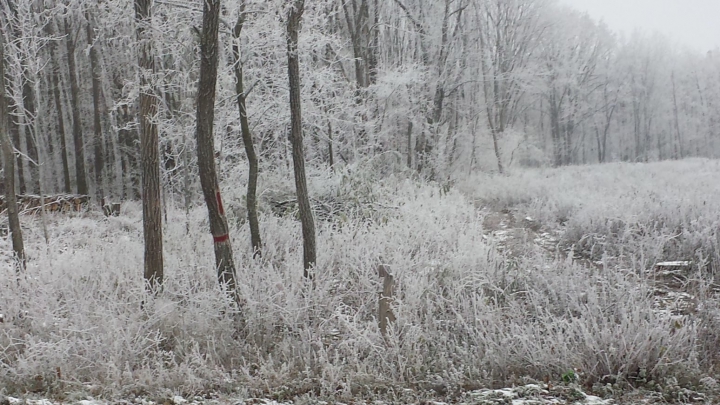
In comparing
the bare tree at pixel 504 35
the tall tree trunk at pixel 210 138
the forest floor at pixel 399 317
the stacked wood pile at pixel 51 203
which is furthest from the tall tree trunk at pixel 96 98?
the bare tree at pixel 504 35

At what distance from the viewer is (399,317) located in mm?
4652

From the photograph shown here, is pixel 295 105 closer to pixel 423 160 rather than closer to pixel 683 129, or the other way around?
pixel 423 160

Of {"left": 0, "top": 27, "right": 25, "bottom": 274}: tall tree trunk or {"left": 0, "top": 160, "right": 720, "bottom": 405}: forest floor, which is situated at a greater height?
{"left": 0, "top": 27, "right": 25, "bottom": 274}: tall tree trunk

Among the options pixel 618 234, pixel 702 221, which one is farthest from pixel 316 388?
pixel 702 221

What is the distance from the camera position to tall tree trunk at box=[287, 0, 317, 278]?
18.9 feet

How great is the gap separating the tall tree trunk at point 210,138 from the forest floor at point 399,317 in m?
0.46

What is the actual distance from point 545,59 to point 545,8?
15.4ft

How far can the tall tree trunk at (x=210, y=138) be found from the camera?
16.3 ft

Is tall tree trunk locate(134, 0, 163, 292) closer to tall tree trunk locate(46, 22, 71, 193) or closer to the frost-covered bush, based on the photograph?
the frost-covered bush

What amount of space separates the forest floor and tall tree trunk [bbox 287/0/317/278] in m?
0.50

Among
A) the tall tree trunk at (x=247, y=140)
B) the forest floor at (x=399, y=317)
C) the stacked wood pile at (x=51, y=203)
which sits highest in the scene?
the tall tree trunk at (x=247, y=140)

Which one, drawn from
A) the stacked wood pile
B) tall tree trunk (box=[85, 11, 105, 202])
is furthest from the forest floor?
tall tree trunk (box=[85, 11, 105, 202])

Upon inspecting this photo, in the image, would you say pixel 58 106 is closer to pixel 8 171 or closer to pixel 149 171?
pixel 8 171

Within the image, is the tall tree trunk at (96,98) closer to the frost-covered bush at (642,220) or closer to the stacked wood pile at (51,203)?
the stacked wood pile at (51,203)
